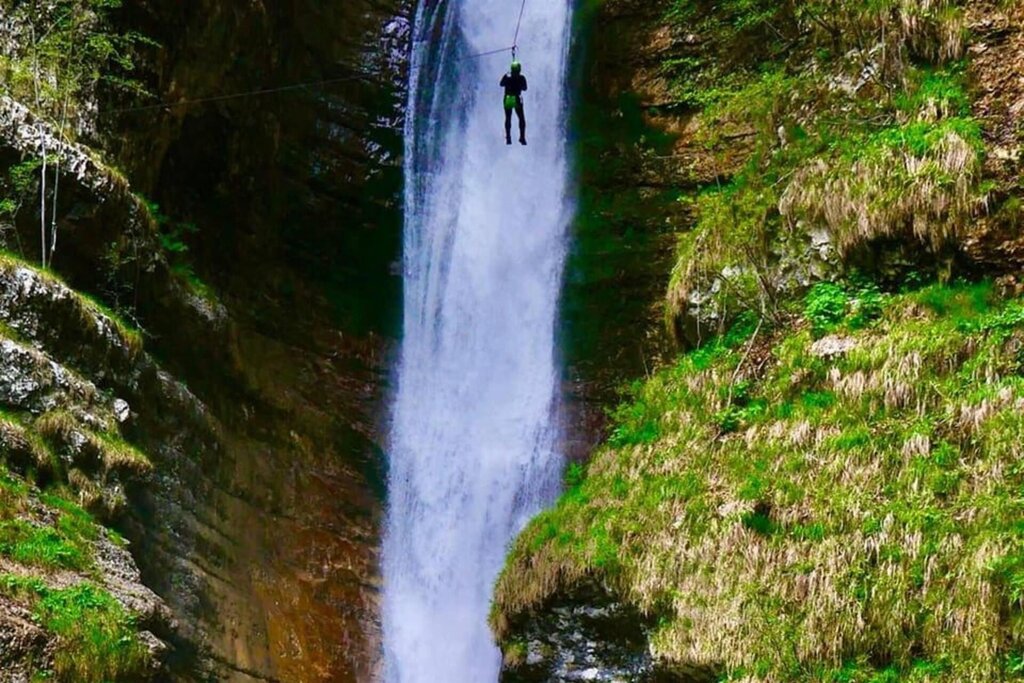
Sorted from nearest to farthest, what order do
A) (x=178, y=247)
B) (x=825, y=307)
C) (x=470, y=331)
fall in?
(x=825, y=307) < (x=178, y=247) < (x=470, y=331)

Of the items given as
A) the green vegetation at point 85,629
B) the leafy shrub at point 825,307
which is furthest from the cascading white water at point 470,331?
the green vegetation at point 85,629

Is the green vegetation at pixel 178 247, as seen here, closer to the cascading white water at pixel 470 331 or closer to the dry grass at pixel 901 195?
the cascading white water at pixel 470 331

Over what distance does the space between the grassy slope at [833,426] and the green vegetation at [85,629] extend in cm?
416

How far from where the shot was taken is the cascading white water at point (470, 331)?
15.2 meters

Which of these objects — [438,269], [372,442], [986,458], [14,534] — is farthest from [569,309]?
[14,534]

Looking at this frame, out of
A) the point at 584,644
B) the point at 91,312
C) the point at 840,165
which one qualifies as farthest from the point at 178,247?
the point at 840,165

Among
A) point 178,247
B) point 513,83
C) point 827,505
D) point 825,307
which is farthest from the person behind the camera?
point 513,83

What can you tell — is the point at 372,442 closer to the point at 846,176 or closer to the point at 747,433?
the point at 747,433

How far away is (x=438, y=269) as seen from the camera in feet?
59.5

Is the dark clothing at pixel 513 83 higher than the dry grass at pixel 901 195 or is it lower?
higher

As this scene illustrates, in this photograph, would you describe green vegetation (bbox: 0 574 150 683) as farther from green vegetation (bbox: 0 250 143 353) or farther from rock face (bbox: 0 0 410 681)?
green vegetation (bbox: 0 250 143 353)

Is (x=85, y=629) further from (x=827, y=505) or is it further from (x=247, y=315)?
(x=247, y=315)

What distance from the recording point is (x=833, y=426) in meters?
8.99

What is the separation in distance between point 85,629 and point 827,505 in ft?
21.9
